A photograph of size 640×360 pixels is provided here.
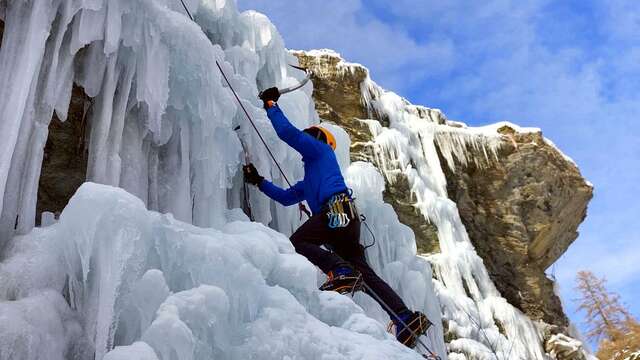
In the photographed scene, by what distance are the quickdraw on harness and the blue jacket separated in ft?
0.21

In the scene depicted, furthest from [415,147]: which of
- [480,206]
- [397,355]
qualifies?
[397,355]

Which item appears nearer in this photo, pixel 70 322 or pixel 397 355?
pixel 70 322

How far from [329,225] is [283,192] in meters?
0.65

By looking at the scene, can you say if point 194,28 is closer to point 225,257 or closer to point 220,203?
point 220,203

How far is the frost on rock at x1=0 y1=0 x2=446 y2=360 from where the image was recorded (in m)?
2.68

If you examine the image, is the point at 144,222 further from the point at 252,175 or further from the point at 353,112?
the point at 353,112

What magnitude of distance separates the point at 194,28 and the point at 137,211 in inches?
80.3

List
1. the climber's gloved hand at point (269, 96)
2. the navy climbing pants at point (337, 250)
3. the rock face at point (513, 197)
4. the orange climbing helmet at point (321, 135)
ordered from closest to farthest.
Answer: the navy climbing pants at point (337, 250)
the climber's gloved hand at point (269, 96)
the orange climbing helmet at point (321, 135)
the rock face at point (513, 197)

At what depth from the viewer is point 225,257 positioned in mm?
3078

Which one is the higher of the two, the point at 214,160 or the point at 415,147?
the point at 415,147

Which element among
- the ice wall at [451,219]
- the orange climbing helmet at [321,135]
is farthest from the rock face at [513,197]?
the orange climbing helmet at [321,135]

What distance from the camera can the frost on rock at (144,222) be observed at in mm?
2682

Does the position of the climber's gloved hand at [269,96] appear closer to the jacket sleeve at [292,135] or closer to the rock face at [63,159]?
the jacket sleeve at [292,135]

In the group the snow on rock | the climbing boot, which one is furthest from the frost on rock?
the climbing boot
